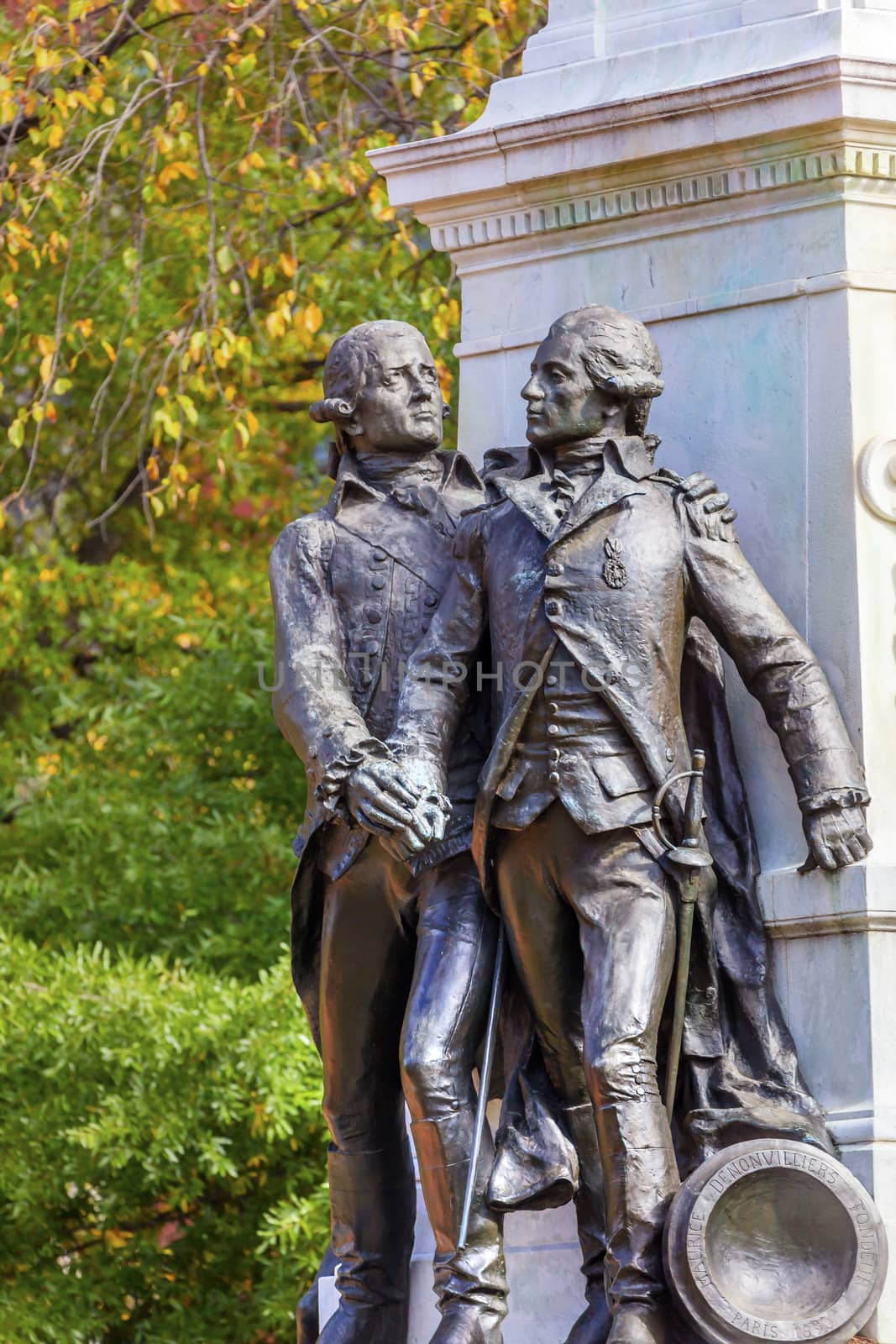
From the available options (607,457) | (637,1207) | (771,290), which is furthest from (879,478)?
(637,1207)

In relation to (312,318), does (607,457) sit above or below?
below

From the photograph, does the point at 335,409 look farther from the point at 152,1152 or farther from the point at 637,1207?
the point at 152,1152

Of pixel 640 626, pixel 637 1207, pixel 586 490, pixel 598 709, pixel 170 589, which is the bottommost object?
pixel 637 1207

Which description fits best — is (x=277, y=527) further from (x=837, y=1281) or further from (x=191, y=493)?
(x=837, y=1281)

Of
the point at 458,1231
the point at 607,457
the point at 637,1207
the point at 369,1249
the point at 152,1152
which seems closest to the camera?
the point at 637,1207

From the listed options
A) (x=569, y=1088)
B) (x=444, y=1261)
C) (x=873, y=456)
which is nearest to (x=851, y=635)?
(x=873, y=456)

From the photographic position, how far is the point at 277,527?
683 inches

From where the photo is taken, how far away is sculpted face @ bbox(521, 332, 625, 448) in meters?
7.59

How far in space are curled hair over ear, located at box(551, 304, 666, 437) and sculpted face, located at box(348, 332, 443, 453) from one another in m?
0.59

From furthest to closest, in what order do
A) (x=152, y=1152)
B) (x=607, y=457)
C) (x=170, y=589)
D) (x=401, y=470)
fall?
(x=170, y=589) < (x=152, y=1152) < (x=401, y=470) < (x=607, y=457)

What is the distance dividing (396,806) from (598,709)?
1.87ft

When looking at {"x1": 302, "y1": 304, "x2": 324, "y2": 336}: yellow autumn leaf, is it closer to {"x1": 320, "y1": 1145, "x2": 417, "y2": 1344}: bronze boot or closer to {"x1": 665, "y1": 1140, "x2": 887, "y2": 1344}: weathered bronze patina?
{"x1": 320, "y1": 1145, "x2": 417, "y2": 1344}: bronze boot

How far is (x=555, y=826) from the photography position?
7414 millimetres

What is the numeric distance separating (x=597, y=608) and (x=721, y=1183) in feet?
4.79
